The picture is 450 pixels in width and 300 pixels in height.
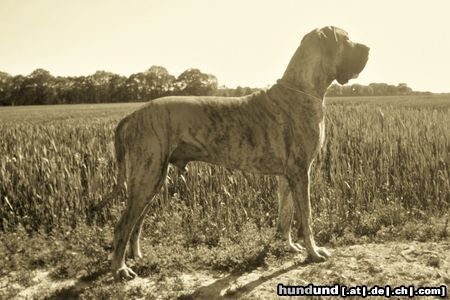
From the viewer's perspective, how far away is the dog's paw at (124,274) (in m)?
4.07

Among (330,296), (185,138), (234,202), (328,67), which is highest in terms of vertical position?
(328,67)

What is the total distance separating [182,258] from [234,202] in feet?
5.00

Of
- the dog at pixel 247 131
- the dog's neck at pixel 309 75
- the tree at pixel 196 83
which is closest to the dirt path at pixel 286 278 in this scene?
the dog at pixel 247 131

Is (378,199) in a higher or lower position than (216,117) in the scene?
lower

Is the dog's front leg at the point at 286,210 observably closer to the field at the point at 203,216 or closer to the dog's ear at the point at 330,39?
the field at the point at 203,216

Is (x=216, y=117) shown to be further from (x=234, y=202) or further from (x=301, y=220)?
(x=234, y=202)

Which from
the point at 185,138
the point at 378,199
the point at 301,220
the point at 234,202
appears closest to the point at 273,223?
the point at 234,202

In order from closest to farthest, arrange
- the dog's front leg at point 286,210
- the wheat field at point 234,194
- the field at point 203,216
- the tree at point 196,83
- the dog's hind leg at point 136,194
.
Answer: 1. the dog's hind leg at point 136,194
2. the field at point 203,216
3. the dog's front leg at point 286,210
4. the wheat field at point 234,194
5. the tree at point 196,83

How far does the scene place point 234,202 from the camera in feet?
19.1

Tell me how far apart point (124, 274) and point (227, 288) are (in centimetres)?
→ 102

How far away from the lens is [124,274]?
4098 mm

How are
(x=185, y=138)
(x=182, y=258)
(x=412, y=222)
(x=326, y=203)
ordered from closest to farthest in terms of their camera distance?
(x=185, y=138) < (x=182, y=258) < (x=412, y=222) < (x=326, y=203)

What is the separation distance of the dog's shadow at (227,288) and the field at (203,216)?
0.15ft

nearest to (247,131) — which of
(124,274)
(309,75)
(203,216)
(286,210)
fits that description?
(309,75)
